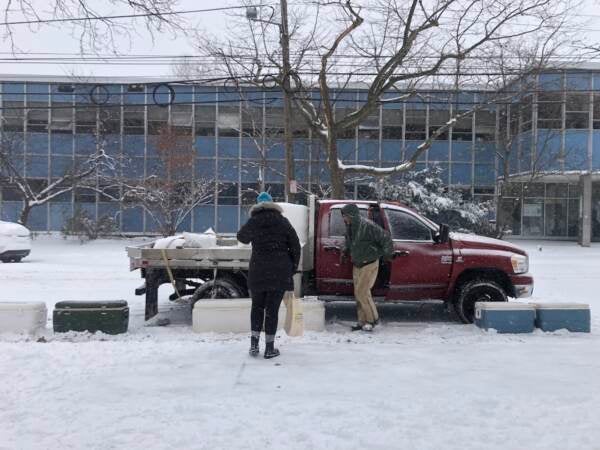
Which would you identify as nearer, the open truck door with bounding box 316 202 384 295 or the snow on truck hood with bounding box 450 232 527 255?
the open truck door with bounding box 316 202 384 295

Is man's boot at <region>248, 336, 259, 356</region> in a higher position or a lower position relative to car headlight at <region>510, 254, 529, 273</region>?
lower

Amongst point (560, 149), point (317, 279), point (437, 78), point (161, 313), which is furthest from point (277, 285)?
point (560, 149)

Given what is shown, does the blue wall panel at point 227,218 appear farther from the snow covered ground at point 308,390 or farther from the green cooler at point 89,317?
the green cooler at point 89,317

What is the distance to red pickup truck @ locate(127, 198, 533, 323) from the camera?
8617mm

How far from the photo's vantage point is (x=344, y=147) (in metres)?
31.3

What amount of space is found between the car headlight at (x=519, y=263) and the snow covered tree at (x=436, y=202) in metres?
16.9

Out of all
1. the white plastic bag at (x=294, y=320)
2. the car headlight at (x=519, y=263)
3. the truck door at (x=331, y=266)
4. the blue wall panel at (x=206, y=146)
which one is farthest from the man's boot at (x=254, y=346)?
the blue wall panel at (x=206, y=146)

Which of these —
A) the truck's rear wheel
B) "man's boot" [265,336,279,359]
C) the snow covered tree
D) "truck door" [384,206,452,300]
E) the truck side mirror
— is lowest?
"man's boot" [265,336,279,359]

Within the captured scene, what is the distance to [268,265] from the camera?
6473mm

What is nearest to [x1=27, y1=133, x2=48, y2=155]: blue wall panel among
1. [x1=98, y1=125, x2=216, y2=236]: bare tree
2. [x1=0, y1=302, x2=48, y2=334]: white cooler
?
[x1=98, y1=125, x2=216, y2=236]: bare tree

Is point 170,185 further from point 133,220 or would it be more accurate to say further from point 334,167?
point 334,167

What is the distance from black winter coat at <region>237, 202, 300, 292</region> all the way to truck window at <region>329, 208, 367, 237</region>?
7.36ft

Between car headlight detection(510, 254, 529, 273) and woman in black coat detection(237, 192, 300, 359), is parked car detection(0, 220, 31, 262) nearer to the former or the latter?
woman in black coat detection(237, 192, 300, 359)

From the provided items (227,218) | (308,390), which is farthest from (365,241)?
(227,218)
